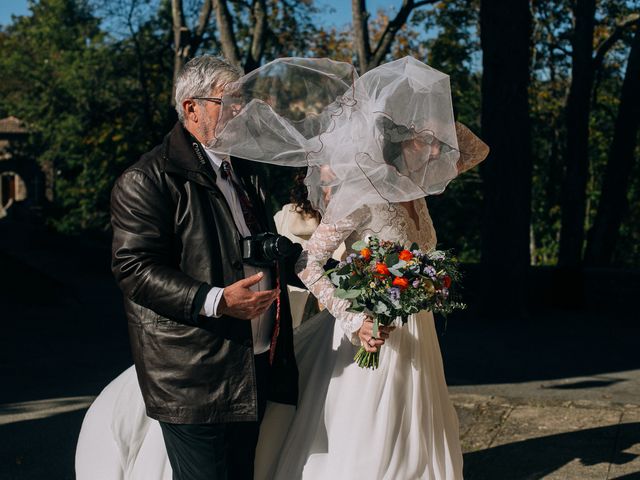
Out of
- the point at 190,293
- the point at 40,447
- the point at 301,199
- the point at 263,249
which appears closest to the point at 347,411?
the point at 263,249

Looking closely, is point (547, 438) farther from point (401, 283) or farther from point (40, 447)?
point (40, 447)

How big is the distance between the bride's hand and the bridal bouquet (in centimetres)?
4

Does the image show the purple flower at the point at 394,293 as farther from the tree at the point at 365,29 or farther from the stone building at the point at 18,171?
the stone building at the point at 18,171

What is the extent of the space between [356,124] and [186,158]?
782mm

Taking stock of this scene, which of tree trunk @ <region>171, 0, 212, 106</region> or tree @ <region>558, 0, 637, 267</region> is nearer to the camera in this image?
tree @ <region>558, 0, 637, 267</region>

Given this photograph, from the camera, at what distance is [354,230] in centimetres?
373

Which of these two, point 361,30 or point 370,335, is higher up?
point 361,30

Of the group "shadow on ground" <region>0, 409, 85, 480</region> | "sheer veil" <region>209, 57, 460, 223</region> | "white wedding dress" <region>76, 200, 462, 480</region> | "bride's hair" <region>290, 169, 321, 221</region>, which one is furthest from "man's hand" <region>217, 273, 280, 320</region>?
"shadow on ground" <region>0, 409, 85, 480</region>

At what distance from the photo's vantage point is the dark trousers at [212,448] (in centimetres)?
315

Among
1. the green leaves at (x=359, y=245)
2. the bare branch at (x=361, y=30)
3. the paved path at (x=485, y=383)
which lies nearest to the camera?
the green leaves at (x=359, y=245)

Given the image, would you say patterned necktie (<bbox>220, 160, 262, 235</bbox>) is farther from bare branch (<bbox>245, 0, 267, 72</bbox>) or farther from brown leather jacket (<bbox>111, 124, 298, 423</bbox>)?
bare branch (<bbox>245, 0, 267, 72</bbox>)

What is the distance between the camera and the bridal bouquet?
3.36 metres

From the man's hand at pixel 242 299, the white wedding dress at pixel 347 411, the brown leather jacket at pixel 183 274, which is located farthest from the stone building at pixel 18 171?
the man's hand at pixel 242 299

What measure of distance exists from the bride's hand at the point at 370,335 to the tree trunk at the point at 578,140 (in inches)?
481
